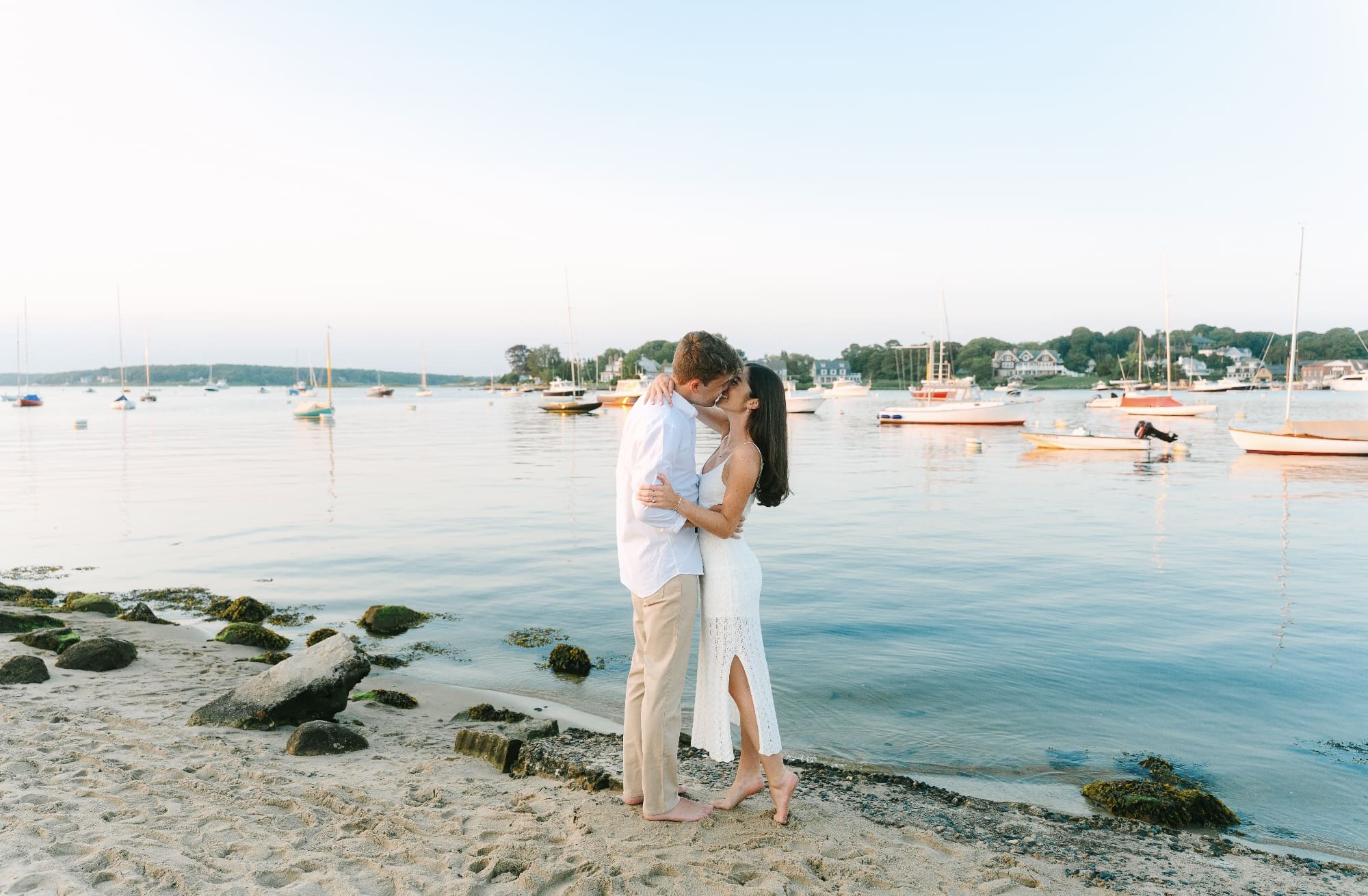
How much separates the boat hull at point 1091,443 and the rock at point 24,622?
1395 inches

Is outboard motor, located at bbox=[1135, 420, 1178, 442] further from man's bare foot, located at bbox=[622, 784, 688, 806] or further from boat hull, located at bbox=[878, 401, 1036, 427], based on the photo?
man's bare foot, located at bbox=[622, 784, 688, 806]

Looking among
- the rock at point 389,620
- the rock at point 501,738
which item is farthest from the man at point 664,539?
the rock at point 389,620

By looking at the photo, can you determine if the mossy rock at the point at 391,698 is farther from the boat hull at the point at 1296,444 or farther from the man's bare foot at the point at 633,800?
the boat hull at the point at 1296,444

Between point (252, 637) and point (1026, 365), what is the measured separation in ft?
669

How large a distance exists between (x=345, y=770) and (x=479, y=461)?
29798mm

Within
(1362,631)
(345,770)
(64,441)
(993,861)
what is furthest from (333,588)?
(64,441)

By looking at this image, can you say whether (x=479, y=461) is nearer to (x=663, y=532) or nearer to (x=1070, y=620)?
(x=1070, y=620)

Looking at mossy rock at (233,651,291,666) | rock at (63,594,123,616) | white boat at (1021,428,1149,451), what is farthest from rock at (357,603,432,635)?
white boat at (1021,428,1149,451)

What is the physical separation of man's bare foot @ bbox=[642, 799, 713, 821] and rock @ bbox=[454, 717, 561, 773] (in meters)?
1.39

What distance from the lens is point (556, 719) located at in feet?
23.4

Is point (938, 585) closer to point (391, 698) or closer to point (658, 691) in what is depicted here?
point (391, 698)

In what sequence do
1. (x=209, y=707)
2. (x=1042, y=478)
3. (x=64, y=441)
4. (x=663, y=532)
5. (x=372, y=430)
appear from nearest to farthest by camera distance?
1. (x=663, y=532)
2. (x=209, y=707)
3. (x=1042, y=478)
4. (x=64, y=441)
5. (x=372, y=430)

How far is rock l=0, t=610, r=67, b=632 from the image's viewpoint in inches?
360

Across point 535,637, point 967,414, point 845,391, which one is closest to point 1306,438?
point 967,414
